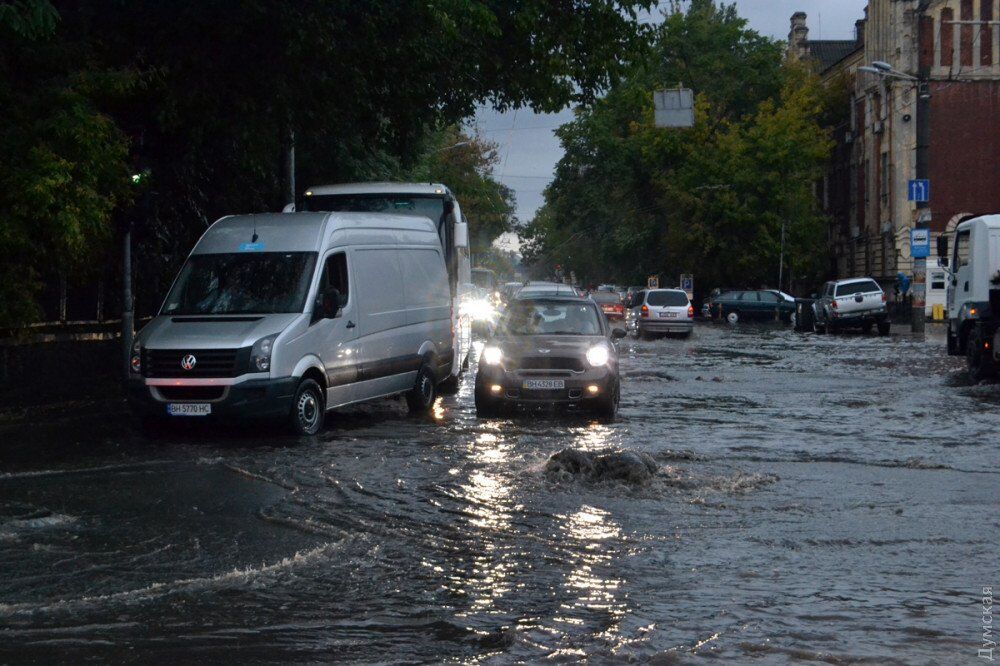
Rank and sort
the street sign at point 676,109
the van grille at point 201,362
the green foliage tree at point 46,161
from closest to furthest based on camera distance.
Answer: the van grille at point 201,362, the green foliage tree at point 46,161, the street sign at point 676,109

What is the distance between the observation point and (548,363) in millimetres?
15625

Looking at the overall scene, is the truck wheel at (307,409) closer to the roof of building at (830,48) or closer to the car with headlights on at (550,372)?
the car with headlights on at (550,372)

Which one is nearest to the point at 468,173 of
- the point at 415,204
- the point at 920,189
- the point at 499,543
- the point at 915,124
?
the point at 915,124

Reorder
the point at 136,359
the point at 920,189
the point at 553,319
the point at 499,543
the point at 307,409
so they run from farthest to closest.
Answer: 1. the point at 920,189
2. the point at 553,319
3. the point at 307,409
4. the point at 136,359
5. the point at 499,543

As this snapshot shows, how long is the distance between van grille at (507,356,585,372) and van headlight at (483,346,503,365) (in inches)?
8.8

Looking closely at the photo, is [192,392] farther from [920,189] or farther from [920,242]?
[920,242]

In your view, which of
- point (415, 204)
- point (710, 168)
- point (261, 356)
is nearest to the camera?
point (261, 356)

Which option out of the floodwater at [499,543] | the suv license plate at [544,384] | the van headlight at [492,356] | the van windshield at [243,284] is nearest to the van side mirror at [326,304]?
the van windshield at [243,284]

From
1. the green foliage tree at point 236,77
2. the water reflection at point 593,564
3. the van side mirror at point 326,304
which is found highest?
the green foliage tree at point 236,77

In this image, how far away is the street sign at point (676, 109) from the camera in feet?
140

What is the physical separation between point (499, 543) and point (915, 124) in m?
51.5

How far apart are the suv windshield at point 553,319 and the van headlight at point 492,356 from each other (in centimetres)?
54

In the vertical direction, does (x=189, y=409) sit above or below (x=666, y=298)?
below

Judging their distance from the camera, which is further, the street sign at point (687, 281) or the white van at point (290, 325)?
the street sign at point (687, 281)
